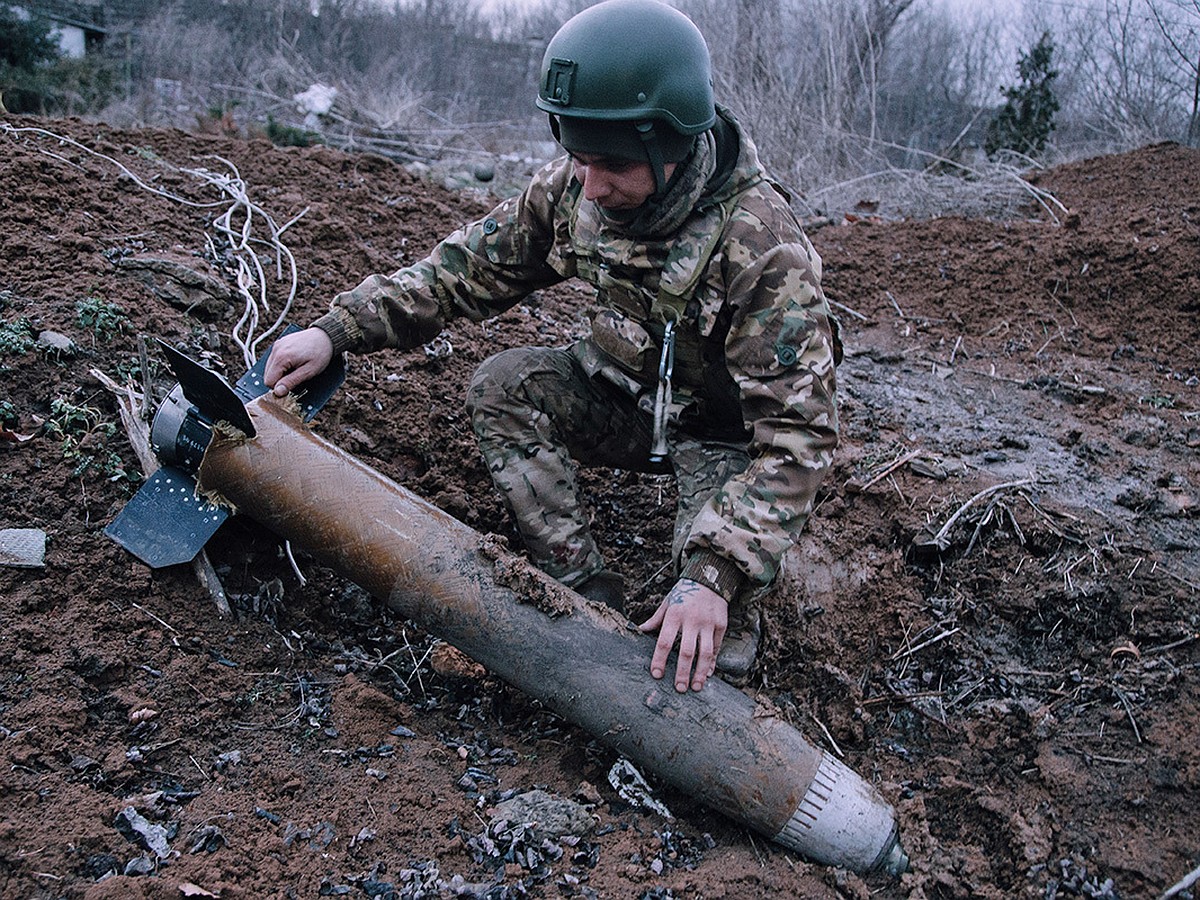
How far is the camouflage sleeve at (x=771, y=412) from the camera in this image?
2.23m

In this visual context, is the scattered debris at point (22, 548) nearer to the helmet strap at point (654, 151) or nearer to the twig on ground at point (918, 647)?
the helmet strap at point (654, 151)

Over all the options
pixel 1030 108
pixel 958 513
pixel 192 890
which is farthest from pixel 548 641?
pixel 1030 108

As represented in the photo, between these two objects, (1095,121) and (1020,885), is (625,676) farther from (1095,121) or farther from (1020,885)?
(1095,121)

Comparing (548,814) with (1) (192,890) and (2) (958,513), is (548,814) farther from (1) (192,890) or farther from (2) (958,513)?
(2) (958,513)

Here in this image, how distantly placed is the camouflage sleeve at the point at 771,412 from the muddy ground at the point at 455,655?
0.61 meters

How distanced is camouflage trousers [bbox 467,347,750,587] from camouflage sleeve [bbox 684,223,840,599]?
0.39 m

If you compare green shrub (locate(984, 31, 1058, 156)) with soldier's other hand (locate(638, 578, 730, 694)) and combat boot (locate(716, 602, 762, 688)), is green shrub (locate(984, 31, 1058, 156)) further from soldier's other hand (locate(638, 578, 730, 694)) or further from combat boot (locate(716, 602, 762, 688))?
soldier's other hand (locate(638, 578, 730, 694))

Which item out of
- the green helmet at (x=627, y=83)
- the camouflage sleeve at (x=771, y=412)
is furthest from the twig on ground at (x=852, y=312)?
the green helmet at (x=627, y=83)

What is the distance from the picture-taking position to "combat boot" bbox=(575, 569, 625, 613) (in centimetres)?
281

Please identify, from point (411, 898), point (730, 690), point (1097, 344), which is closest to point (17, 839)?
point (411, 898)

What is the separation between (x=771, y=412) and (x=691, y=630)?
1.90ft

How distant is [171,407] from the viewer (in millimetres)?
2455

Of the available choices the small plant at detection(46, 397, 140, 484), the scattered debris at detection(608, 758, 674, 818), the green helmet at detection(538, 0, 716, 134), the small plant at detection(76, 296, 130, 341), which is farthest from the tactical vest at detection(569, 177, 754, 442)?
the small plant at detection(76, 296, 130, 341)

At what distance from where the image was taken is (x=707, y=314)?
2.49 meters
